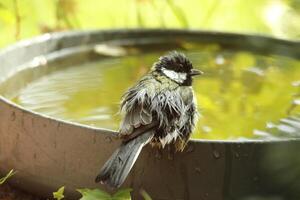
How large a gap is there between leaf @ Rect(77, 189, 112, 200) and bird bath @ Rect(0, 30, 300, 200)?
0.16 metres

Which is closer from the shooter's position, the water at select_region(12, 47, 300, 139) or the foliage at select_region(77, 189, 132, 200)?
the foliage at select_region(77, 189, 132, 200)

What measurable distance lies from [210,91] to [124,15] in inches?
75.1

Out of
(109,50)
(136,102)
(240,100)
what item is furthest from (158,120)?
(109,50)

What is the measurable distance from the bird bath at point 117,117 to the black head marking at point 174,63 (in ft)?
1.13

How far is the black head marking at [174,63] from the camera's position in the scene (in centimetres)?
269

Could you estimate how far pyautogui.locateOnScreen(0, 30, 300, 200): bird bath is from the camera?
2.24 m

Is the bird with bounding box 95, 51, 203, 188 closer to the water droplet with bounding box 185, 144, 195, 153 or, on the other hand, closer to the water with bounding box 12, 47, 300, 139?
the water droplet with bounding box 185, 144, 195, 153

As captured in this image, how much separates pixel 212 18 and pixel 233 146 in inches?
121

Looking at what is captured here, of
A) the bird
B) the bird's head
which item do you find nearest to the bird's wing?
the bird

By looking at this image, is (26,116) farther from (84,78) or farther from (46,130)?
(84,78)

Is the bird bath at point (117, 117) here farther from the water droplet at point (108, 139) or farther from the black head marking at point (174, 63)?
the black head marking at point (174, 63)

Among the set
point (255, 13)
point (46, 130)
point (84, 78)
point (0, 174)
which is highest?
point (255, 13)

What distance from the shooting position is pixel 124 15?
522 centimetres

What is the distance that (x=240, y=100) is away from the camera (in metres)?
3.42
